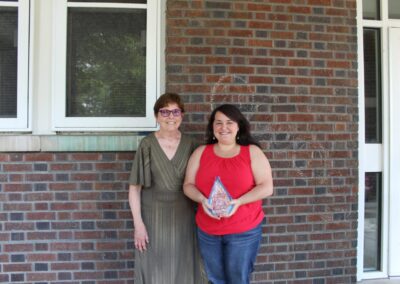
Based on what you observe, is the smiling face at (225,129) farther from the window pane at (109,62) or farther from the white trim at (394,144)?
A: the white trim at (394,144)

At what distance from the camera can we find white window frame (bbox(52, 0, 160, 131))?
314cm

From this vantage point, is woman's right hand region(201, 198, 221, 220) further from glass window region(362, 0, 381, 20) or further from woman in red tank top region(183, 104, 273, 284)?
glass window region(362, 0, 381, 20)

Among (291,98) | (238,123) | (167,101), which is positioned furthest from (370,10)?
(167,101)

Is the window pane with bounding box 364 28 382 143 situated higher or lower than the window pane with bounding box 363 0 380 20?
lower

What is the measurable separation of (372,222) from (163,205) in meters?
2.20

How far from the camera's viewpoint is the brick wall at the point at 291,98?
3182mm

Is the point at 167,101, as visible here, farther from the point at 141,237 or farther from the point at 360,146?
the point at 360,146

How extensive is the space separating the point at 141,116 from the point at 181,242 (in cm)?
113

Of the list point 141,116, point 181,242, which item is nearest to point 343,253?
point 181,242

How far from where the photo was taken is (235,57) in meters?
3.22

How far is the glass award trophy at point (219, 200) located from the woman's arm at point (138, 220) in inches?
22.4

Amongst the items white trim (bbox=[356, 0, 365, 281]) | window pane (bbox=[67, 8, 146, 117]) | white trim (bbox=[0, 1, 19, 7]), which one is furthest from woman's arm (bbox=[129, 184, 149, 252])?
white trim (bbox=[356, 0, 365, 281])

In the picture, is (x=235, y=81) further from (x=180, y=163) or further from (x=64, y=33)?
(x=64, y=33)

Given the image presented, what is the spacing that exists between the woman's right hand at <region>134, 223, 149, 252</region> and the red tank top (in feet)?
1.34
